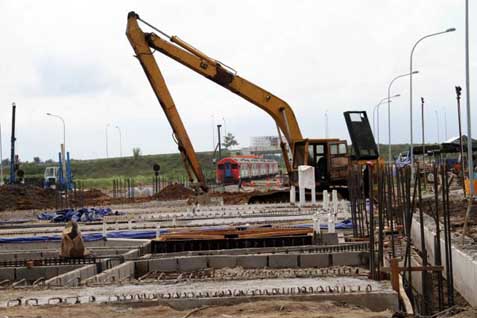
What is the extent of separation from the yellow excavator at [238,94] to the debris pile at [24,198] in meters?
17.9

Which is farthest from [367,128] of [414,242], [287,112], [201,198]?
[414,242]

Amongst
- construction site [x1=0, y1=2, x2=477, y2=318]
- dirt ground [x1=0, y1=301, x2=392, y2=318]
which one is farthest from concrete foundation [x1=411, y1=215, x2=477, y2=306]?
dirt ground [x1=0, y1=301, x2=392, y2=318]

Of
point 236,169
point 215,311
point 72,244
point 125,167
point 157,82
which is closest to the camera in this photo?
point 215,311

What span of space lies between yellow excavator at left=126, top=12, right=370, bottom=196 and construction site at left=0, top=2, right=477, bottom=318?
0.05 m

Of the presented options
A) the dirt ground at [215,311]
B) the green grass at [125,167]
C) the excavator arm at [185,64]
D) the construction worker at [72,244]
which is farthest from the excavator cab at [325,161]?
the green grass at [125,167]

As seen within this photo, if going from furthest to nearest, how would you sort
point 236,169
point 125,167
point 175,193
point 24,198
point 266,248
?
point 125,167, point 236,169, point 175,193, point 24,198, point 266,248

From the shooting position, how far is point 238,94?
1332 inches

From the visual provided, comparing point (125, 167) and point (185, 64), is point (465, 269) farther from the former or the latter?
point (125, 167)

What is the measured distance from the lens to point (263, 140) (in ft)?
624

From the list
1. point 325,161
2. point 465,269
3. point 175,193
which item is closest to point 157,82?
point 325,161

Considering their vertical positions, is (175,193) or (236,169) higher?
(236,169)

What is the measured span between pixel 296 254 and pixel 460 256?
13.1ft

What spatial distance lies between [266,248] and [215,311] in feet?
27.9

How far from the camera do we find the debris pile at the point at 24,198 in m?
48.6
